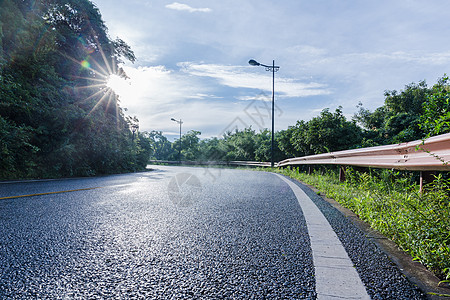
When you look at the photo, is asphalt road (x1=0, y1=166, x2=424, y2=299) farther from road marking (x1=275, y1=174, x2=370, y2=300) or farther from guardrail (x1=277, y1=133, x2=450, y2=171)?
guardrail (x1=277, y1=133, x2=450, y2=171)

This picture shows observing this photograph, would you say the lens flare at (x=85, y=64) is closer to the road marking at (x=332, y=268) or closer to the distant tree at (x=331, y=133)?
the distant tree at (x=331, y=133)

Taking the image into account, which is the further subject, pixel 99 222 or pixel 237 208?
pixel 237 208

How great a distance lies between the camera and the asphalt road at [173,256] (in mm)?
1538

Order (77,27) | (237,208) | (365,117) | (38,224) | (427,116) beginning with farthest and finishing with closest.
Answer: (365,117) → (77,27) → (237,208) → (38,224) → (427,116)

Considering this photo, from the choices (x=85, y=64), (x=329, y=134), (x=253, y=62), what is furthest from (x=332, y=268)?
(x=253, y=62)

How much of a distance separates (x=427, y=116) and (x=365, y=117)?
115 feet

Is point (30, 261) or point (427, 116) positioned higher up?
point (427, 116)

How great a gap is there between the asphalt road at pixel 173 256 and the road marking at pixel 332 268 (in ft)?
0.14

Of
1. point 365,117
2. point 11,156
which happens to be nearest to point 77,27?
point 11,156

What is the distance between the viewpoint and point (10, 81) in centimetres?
891

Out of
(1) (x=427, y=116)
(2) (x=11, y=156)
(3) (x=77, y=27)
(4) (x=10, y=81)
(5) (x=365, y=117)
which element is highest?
(3) (x=77, y=27)

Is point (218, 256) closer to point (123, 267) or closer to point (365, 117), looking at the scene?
point (123, 267)

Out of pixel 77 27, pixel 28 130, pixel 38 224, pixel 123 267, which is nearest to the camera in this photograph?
pixel 123 267

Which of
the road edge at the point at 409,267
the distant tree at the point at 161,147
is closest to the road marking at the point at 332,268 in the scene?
the road edge at the point at 409,267
